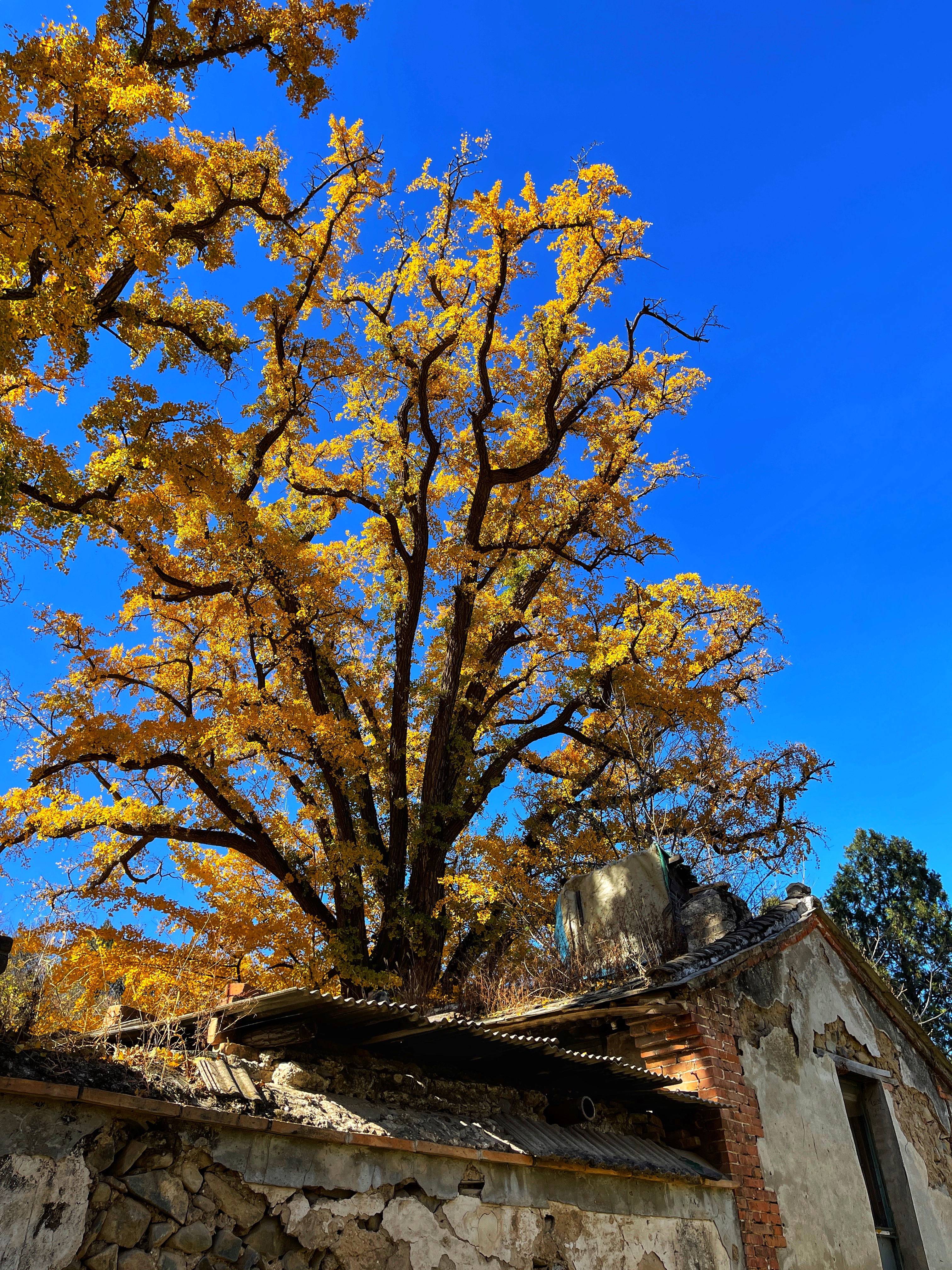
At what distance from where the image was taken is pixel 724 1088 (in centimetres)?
771

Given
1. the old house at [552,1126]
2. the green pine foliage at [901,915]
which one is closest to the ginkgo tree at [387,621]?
the old house at [552,1126]

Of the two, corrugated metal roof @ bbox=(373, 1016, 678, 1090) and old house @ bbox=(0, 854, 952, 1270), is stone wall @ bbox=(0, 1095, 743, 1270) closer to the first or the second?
old house @ bbox=(0, 854, 952, 1270)

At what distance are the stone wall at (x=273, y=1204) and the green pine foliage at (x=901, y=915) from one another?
2492 cm

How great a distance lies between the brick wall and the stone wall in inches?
51.5

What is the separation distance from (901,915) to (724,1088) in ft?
85.6

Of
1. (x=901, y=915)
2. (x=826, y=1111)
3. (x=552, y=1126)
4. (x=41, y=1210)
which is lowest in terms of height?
(x=41, y=1210)

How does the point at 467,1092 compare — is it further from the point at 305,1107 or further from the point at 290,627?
the point at 290,627

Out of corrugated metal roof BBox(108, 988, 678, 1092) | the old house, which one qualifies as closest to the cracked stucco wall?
the old house

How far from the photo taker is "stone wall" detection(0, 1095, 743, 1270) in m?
3.75

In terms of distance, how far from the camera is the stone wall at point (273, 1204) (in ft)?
12.3

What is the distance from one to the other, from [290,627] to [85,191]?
21.8 feet

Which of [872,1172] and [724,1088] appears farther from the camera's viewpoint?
[872,1172]

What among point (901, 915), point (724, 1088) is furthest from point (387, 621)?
point (901, 915)

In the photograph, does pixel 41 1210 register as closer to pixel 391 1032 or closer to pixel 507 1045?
pixel 391 1032
